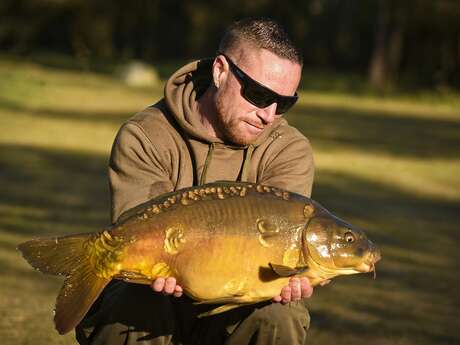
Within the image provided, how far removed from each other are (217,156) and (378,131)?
59.6ft

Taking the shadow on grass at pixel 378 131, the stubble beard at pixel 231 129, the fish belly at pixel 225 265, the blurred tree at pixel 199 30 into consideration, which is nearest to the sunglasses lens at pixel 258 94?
the stubble beard at pixel 231 129

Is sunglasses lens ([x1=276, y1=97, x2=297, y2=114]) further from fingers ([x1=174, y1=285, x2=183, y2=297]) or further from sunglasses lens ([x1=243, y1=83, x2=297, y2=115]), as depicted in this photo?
fingers ([x1=174, y1=285, x2=183, y2=297])

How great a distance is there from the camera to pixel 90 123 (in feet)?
70.5

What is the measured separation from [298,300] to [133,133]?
1024mm

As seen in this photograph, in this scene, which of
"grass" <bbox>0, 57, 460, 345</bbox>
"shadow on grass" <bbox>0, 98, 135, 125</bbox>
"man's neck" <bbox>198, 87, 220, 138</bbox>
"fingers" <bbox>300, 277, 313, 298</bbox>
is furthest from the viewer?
"shadow on grass" <bbox>0, 98, 135, 125</bbox>

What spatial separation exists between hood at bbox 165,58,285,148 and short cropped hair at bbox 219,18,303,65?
→ 0.29 m

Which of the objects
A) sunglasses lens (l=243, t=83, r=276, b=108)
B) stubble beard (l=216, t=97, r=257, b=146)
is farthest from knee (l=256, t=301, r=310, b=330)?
sunglasses lens (l=243, t=83, r=276, b=108)

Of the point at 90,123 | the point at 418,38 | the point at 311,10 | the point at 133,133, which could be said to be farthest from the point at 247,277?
the point at 311,10

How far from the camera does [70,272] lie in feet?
13.7

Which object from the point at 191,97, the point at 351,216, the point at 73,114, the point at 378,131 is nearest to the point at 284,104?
the point at 191,97

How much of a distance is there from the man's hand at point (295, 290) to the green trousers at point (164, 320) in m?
0.30

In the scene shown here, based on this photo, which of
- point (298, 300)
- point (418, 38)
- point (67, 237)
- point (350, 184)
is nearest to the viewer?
point (67, 237)

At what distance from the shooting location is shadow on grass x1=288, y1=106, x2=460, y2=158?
19.3 metres

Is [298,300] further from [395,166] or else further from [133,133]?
[395,166]
